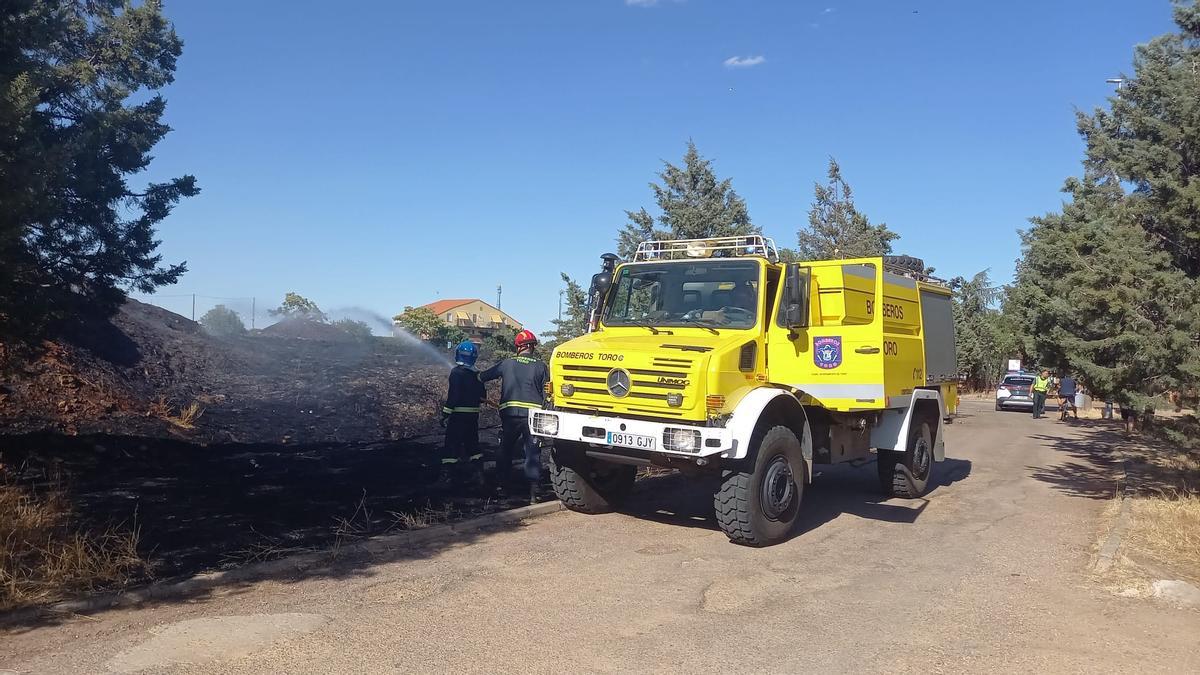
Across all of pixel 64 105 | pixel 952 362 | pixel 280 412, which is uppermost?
pixel 64 105

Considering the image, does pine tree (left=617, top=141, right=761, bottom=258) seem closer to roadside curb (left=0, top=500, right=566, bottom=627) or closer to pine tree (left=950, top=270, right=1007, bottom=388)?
roadside curb (left=0, top=500, right=566, bottom=627)

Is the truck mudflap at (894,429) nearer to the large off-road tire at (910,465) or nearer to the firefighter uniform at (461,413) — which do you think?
the large off-road tire at (910,465)

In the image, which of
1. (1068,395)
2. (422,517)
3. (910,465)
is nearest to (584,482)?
(422,517)

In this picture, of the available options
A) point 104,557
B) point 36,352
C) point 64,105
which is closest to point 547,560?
point 104,557

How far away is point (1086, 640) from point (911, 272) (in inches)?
245

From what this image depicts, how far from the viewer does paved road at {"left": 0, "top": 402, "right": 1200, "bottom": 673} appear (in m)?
4.71

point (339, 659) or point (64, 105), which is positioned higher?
point (64, 105)

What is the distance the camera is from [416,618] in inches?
212

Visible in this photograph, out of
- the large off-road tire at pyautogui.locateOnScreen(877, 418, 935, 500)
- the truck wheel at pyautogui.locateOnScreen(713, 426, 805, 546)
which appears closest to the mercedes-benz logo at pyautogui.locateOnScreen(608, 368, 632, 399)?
the truck wheel at pyautogui.locateOnScreen(713, 426, 805, 546)

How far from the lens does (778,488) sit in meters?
7.74

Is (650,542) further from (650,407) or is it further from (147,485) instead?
(147,485)

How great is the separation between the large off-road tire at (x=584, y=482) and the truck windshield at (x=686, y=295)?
154cm

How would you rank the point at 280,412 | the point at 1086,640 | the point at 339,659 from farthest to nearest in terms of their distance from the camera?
the point at 280,412, the point at 1086,640, the point at 339,659

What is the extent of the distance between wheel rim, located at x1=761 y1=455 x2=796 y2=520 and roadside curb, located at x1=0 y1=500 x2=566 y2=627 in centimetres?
252
